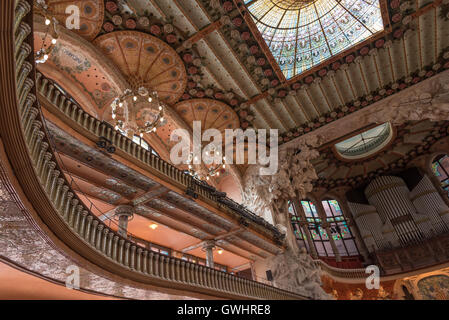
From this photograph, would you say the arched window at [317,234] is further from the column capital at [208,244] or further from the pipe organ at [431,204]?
the column capital at [208,244]

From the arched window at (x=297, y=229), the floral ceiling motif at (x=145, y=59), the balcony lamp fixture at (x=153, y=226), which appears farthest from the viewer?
the arched window at (x=297, y=229)

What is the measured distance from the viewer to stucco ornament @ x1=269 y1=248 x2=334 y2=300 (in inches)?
481

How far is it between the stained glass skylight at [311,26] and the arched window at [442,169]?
11.3 m

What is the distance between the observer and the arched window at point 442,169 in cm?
1712

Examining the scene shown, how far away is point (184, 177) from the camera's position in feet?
31.5

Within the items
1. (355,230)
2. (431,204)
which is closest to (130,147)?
(355,230)

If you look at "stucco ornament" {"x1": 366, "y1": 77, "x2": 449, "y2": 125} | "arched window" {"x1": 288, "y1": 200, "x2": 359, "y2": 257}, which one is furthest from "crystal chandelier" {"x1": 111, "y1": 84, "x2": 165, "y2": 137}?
"arched window" {"x1": 288, "y1": 200, "x2": 359, "y2": 257}

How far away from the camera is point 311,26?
11570 mm

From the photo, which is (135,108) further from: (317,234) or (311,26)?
(317,234)

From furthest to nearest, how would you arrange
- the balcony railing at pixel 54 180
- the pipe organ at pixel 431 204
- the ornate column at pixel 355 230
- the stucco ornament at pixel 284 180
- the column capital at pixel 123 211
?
the ornate column at pixel 355 230, the pipe organ at pixel 431 204, the stucco ornament at pixel 284 180, the column capital at pixel 123 211, the balcony railing at pixel 54 180
